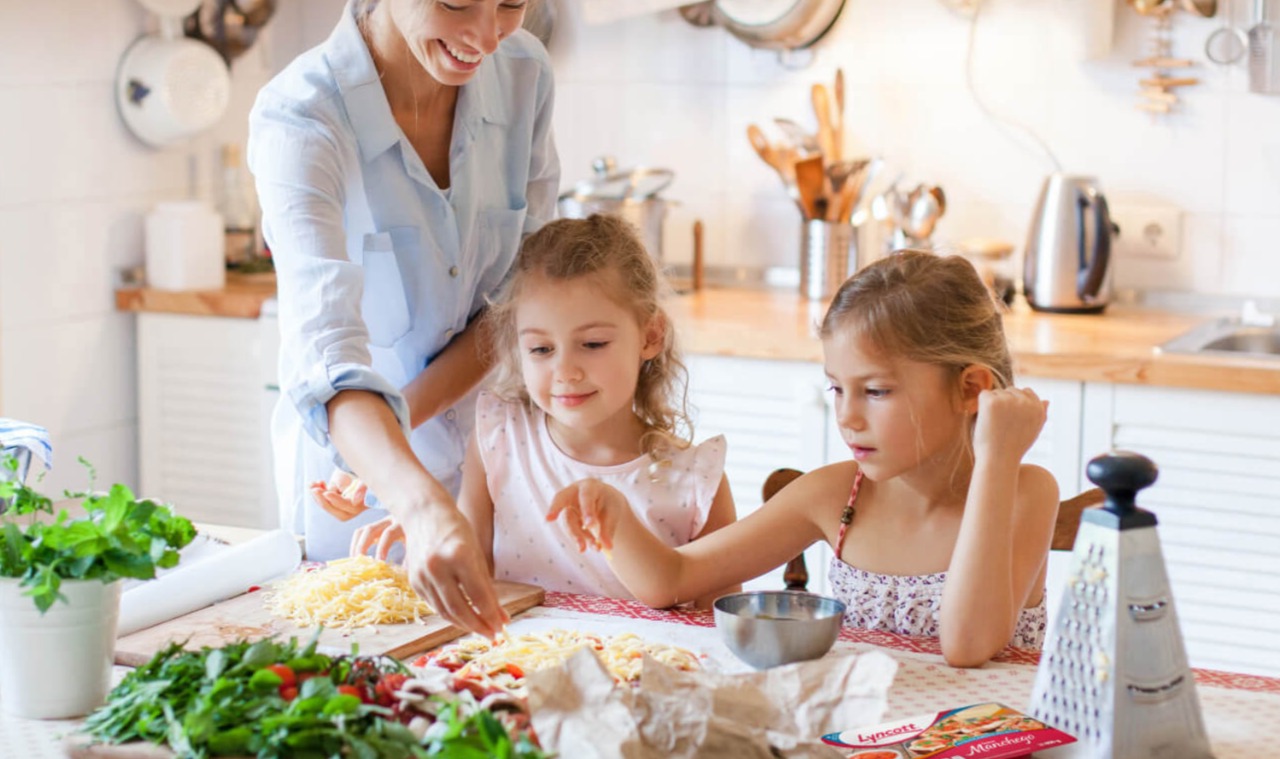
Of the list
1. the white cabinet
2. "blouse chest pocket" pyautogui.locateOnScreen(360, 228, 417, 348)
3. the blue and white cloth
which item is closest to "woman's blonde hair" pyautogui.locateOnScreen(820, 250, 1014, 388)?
"blouse chest pocket" pyautogui.locateOnScreen(360, 228, 417, 348)

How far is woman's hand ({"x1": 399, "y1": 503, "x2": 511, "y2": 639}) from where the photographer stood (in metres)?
1.23

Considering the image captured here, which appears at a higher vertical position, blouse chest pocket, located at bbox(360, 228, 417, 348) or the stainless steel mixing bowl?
blouse chest pocket, located at bbox(360, 228, 417, 348)

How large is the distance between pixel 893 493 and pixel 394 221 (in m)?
0.67

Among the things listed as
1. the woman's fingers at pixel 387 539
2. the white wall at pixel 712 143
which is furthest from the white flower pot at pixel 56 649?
the white wall at pixel 712 143

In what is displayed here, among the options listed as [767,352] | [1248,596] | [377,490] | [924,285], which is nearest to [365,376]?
[377,490]

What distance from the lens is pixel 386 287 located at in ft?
6.07

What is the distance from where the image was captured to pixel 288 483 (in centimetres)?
203

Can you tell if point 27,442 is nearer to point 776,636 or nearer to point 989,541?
point 776,636

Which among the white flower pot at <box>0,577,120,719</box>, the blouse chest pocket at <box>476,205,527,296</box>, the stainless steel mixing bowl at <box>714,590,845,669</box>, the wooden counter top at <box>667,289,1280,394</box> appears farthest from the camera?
the wooden counter top at <box>667,289,1280,394</box>

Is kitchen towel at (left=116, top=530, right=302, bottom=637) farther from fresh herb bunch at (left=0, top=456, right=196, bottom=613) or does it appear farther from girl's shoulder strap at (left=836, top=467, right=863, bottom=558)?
girl's shoulder strap at (left=836, top=467, right=863, bottom=558)

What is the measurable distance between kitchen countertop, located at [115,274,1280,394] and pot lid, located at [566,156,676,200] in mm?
237

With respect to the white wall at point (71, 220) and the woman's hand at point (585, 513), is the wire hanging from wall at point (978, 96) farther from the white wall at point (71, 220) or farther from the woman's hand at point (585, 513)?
the woman's hand at point (585, 513)

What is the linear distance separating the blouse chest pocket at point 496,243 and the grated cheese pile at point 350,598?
50 centimetres

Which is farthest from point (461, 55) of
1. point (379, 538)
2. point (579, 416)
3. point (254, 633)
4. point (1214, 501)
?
point (1214, 501)
